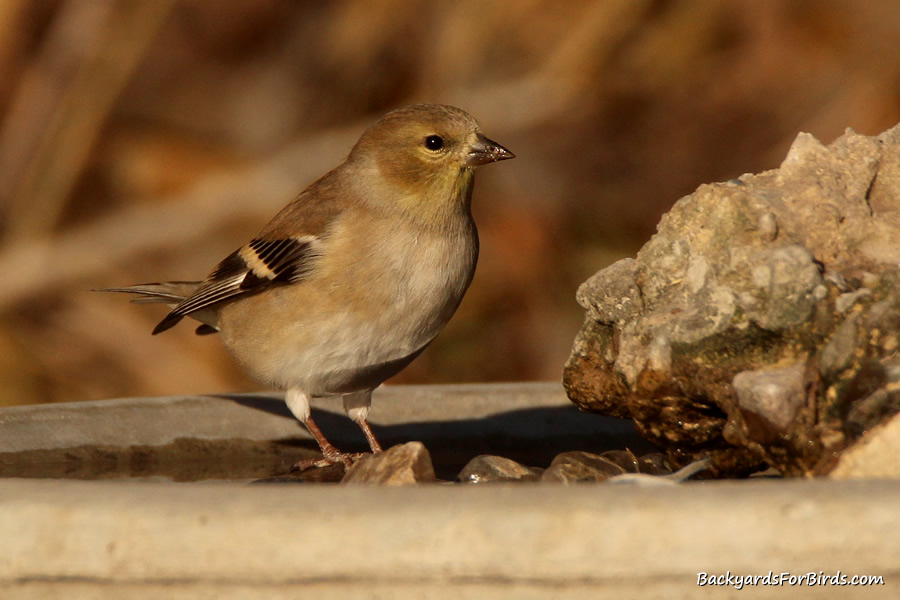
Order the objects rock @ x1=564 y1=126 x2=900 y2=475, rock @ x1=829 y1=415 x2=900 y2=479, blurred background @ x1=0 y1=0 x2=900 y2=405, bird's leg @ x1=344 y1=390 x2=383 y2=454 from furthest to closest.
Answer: blurred background @ x1=0 y1=0 x2=900 y2=405
bird's leg @ x1=344 y1=390 x2=383 y2=454
rock @ x1=564 y1=126 x2=900 y2=475
rock @ x1=829 y1=415 x2=900 y2=479

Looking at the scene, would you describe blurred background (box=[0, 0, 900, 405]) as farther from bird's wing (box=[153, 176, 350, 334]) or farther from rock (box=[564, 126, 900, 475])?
rock (box=[564, 126, 900, 475])

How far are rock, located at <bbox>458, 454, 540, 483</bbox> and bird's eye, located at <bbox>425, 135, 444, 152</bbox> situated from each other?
4.73 feet

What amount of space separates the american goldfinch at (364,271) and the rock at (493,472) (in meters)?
0.88

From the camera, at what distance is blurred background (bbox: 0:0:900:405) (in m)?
7.01

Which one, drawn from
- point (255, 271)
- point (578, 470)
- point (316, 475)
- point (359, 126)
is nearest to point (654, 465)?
point (578, 470)

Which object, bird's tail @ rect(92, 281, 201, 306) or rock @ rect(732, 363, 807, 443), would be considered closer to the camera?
rock @ rect(732, 363, 807, 443)

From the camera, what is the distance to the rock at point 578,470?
8.84 feet

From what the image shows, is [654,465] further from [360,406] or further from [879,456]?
[360,406]

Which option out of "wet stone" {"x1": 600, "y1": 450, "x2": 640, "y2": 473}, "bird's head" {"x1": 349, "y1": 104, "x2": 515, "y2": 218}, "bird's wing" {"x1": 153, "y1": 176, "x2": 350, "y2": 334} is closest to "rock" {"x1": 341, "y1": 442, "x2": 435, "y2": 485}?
"wet stone" {"x1": 600, "y1": 450, "x2": 640, "y2": 473}

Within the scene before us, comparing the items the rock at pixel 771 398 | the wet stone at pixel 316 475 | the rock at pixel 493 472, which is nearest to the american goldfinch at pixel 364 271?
the wet stone at pixel 316 475

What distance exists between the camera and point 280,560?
1896 mm

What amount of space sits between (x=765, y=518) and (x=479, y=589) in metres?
0.49

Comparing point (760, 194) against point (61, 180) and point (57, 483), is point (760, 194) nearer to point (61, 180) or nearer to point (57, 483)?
point (57, 483)

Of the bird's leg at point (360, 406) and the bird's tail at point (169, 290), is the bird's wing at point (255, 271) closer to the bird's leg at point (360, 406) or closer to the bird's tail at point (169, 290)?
the bird's tail at point (169, 290)
